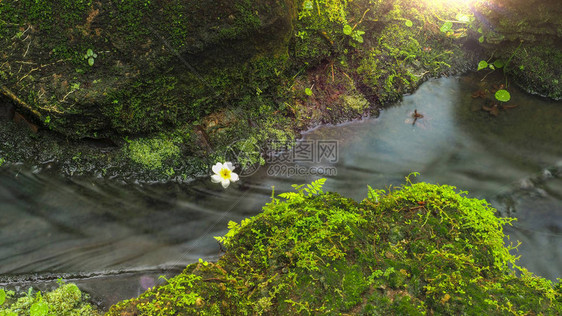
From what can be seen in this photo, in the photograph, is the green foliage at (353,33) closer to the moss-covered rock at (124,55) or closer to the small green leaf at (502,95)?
the moss-covered rock at (124,55)

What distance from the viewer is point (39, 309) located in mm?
2783

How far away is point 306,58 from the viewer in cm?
442

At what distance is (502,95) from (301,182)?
3.03 m

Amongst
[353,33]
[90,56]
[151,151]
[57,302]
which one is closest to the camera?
[57,302]

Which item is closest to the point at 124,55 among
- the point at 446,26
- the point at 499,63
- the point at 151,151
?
the point at 151,151

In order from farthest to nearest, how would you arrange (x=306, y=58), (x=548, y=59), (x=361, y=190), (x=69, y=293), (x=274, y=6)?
(x=548, y=59), (x=306, y=58), (x=361, y=190), (x=274, y=6), (x=69, y=293)

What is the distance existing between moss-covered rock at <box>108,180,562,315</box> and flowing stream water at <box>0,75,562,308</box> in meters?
1.38

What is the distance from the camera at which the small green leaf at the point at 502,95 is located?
485cm

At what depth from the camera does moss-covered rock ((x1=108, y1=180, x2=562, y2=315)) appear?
1.94m

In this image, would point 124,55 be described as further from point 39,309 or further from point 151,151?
point 39,309

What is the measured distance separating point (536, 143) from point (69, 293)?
536cm

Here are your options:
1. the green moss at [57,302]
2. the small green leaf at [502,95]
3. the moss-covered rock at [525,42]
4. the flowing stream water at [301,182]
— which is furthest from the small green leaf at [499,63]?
the green moss at [57,302]

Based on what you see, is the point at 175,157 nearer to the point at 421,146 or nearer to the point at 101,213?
the point at 101,213

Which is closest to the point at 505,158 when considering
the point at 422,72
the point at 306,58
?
the point at 422,72
